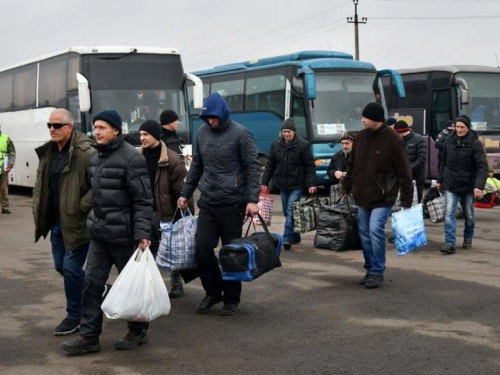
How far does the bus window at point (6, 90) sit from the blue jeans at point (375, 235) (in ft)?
53.7

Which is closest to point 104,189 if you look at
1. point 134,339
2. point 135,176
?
point 135,176

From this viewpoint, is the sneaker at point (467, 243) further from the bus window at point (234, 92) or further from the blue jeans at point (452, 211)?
the bus window at point (234, 92)

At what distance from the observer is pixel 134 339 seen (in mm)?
6645

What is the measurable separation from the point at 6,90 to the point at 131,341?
1880 centimetres

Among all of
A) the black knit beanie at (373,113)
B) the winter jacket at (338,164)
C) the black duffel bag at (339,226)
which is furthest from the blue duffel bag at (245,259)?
the winter jacket at (338,164)

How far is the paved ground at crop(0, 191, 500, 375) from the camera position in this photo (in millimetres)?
6121

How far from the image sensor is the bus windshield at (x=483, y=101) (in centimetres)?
2242

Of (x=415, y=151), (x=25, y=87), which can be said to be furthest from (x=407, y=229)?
(x=25, y=87)

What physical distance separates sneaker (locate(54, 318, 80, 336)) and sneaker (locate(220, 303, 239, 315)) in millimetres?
1284

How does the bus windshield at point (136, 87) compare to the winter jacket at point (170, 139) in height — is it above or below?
above

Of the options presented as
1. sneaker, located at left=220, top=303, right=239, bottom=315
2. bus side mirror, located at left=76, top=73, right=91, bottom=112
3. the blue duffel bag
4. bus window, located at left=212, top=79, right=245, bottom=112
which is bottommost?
sneaker, located at left=220, top=303, right=239, bottom=315

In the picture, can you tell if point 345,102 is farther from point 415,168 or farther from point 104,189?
point 104,189

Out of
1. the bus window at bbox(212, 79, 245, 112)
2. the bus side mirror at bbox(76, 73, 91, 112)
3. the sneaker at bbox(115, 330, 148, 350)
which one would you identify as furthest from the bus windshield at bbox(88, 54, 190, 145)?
the sneaker at bbox(115, 330, 148, 350)

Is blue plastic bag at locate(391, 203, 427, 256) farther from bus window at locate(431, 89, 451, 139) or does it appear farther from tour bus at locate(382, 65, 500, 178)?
bus window at locate(431, 89, 451, 139)
